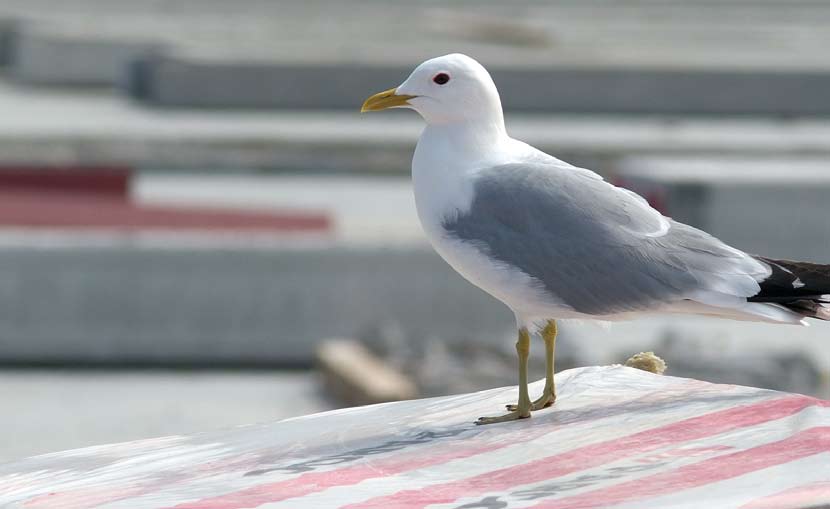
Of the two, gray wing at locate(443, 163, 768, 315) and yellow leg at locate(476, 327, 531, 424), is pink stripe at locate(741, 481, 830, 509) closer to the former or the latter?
gray wing at locate(443, 163, 768, 315)

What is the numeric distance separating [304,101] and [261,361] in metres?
17.1

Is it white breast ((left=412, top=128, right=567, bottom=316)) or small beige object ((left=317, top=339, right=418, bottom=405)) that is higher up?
white breast ((left=412, top=128, right=567, bottom=316))

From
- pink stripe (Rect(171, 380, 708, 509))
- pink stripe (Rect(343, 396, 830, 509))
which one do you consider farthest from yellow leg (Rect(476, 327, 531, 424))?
pink stripe (Rect(343, 396, 830, 509))

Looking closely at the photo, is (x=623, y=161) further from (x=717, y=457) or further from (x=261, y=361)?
(x=717, y=457)

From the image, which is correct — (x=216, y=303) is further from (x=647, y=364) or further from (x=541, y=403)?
(x=541, y=403)

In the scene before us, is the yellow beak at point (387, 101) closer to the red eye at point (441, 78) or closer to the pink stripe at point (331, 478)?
the red eye at point (441, 78)

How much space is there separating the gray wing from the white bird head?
0.87ft

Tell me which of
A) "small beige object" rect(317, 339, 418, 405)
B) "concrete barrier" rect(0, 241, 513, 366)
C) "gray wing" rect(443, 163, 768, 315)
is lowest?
"small beige object" rect(317, 339, 418, 405)

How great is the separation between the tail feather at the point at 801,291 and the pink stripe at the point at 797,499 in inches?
40.2

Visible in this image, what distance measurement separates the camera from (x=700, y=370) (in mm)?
14711

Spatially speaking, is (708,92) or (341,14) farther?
(341,14)

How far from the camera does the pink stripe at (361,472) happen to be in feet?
17.0

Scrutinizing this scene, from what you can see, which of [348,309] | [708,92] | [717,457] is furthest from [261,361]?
[708,92]

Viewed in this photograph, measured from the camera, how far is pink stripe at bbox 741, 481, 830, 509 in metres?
4.79
